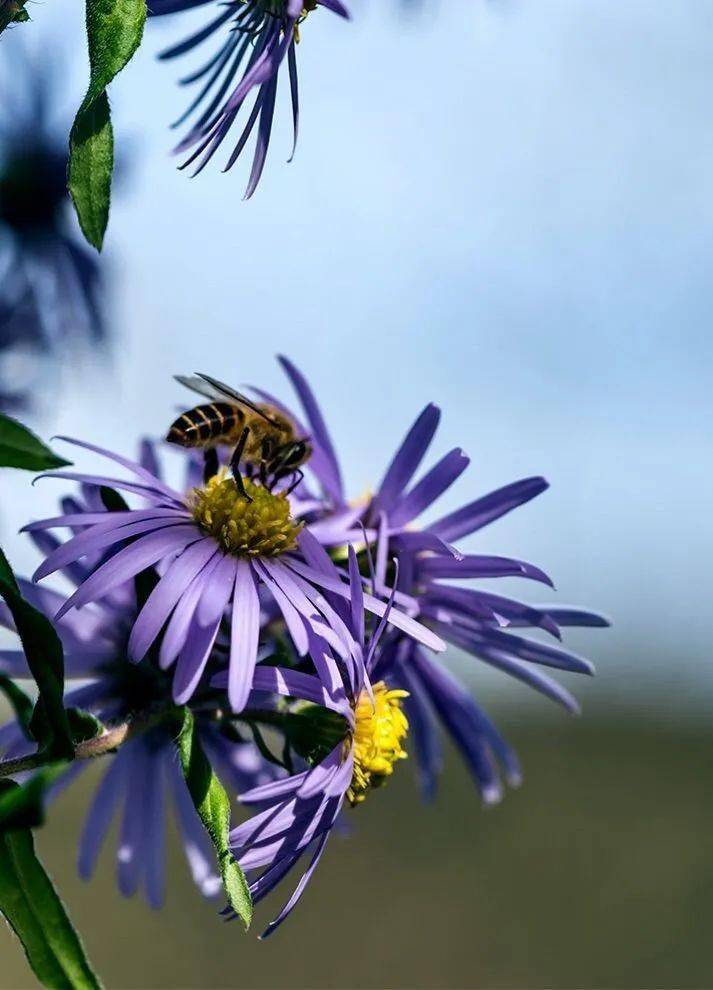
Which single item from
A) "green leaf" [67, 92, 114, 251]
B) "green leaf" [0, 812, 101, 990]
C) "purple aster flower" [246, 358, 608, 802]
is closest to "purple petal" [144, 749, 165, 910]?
"purple aster flower" [246, 358, 608, 802]

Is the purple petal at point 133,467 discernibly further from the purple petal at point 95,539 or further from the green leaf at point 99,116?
the green leaf at point 99,116

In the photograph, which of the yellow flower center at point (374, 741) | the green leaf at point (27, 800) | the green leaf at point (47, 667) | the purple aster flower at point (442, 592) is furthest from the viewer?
the purple aster flower at point (442, 592)

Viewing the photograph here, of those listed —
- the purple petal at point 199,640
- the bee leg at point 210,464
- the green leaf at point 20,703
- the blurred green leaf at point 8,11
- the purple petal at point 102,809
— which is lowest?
the purple petal at point 102,809

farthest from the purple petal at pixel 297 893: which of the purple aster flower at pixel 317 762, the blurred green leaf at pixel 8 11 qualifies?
the blurred green leaf at pixel 8 11

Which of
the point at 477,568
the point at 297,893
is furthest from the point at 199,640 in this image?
the point at 477,568

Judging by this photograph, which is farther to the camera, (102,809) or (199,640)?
(102,809)

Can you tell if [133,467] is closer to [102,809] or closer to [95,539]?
[95,539]

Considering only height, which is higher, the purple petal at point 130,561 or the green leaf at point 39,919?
the purple petal at point 130,561
